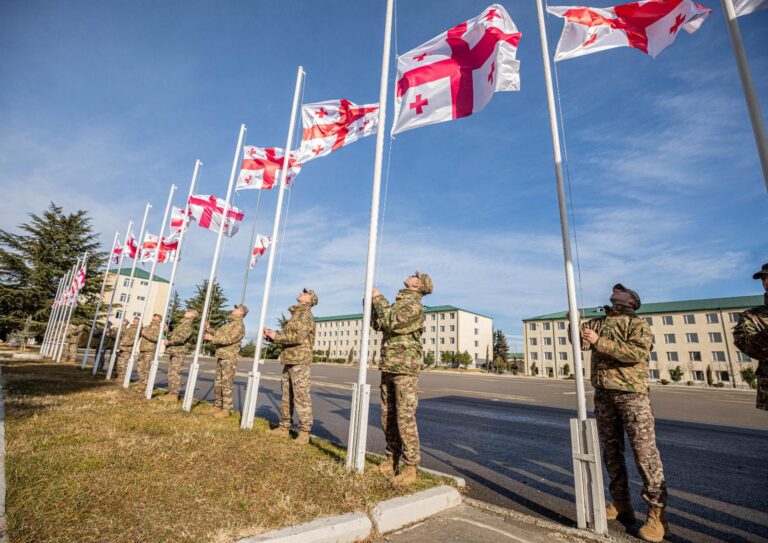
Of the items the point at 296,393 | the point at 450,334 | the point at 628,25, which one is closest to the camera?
the point at 628,25

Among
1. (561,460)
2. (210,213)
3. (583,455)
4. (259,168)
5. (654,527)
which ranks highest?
(259,168)

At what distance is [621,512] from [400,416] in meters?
2.42

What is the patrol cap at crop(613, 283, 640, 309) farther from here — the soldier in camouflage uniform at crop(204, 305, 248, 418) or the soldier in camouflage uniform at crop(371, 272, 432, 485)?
the soldier in camouflage uniform at crop(204, 305, 248, 418)

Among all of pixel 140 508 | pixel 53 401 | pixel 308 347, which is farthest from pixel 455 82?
pixel 53 401

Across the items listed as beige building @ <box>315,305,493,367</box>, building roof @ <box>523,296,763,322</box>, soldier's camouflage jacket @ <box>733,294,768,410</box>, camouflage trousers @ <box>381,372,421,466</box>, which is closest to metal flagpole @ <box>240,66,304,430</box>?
camouflage trousers @ <box>381,372,421,466</box>

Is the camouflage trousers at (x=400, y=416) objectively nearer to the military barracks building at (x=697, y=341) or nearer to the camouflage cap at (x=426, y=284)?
the camouflage cap at (x=426, y=284)

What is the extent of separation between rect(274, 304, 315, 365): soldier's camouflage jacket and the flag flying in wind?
20.8ft

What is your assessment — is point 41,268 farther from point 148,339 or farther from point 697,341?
point 697,341

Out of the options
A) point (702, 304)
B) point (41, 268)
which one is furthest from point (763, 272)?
point (702, 304)

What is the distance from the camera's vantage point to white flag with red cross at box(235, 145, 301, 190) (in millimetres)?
10688

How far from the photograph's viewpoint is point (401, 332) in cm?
490

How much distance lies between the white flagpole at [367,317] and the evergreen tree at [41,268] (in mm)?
46545

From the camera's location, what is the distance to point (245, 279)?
10.1m

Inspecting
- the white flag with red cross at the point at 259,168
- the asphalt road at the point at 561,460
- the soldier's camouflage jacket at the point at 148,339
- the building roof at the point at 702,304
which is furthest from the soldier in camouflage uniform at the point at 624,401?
the building roof at the point at 702,304
